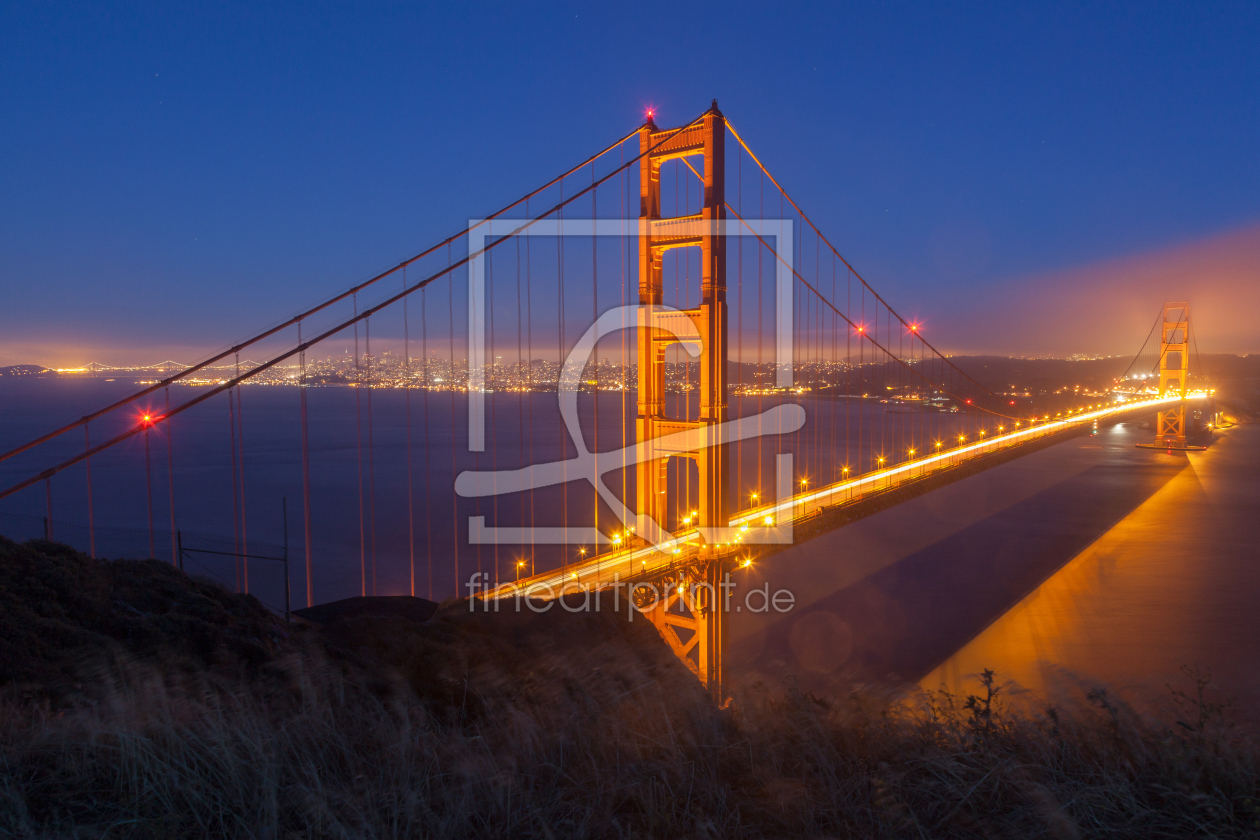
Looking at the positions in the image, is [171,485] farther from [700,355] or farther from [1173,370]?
[1173,370]

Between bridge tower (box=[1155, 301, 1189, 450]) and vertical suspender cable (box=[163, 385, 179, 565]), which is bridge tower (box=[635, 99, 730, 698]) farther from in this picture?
bridge tower (box=[1155, 301, 1189, 450])

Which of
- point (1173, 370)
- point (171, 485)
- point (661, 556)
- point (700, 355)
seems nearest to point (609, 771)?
point (661, 556)

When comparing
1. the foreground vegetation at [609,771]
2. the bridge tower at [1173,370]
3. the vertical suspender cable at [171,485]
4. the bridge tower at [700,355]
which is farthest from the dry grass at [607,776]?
the bridge tower at [1173,370]

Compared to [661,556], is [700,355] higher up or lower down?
higher up

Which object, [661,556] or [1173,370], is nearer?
[661,556]

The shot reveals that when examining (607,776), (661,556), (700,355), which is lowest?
(661,556)

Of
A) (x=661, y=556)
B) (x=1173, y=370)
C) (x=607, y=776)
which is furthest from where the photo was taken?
(x=1173, y=370)

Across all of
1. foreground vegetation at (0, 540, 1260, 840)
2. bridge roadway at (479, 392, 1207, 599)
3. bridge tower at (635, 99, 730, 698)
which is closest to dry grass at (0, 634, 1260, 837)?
foreground vegetation at (0, 540, 1260, 840)

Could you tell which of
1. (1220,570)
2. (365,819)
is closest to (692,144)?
(365,819)

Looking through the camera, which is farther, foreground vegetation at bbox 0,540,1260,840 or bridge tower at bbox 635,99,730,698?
bridge tower at bbox 635,99,730,698
